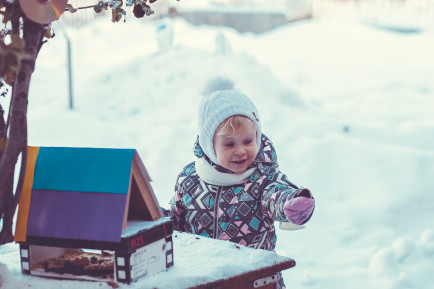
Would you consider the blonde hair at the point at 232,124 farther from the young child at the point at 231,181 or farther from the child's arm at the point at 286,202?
the child's arm at the point at 286,202

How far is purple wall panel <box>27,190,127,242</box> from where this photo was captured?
1303mm

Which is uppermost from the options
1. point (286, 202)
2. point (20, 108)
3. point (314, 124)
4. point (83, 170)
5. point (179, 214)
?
point (20, 108)

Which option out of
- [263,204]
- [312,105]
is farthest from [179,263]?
[312,105]

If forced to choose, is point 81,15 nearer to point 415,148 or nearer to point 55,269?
point 415,148

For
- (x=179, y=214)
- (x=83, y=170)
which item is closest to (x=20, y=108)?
(x=83, y=170)

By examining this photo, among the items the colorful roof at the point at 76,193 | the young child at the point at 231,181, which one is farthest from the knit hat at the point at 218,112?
the colorful roof at the point at 76,193

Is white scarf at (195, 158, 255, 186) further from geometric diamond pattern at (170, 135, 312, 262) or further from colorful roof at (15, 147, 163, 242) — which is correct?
colorful roof at (15, 147, 163, 242)

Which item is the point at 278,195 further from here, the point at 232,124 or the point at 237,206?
the point at 232,124

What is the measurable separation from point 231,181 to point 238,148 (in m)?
0.14

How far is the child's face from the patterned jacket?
61 millimetres

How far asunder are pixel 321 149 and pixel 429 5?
394 inches

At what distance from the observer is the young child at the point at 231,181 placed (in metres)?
2.14

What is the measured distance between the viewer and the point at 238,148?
7.01 ft

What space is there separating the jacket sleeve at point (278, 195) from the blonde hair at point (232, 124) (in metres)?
0.22
